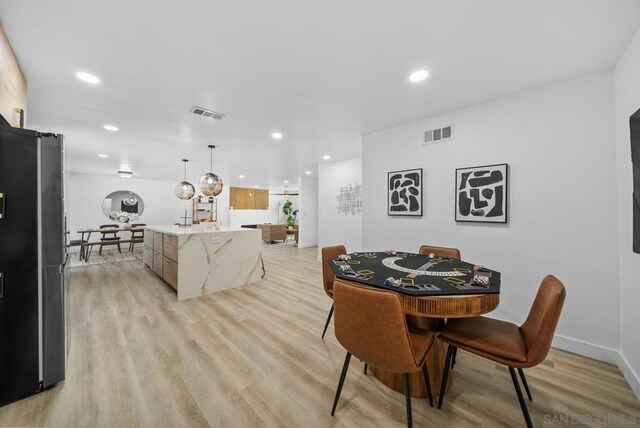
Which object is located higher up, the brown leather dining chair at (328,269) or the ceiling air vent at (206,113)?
the ceiling air vent at (206,113)

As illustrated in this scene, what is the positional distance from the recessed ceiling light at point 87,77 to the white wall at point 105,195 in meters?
6.84

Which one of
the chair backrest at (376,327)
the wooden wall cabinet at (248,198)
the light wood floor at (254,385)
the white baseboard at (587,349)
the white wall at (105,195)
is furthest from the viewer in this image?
the wooden wall cabinet at (248,198)

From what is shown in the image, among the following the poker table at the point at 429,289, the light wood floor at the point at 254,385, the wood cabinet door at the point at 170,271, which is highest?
the poker table at the point at 429,289

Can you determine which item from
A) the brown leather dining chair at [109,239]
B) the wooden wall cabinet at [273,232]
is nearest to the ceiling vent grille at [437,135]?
the wooden wall cabinet at [273,232]

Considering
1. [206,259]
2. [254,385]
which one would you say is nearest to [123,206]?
[206,259]

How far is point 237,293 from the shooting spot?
12.8 feet

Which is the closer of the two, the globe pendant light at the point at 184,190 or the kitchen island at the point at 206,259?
the kitchen island at the point at 206,259

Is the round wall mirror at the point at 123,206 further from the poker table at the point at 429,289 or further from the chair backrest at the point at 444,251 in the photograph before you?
the chair backrest at the point at 444,251

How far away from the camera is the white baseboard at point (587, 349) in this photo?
2.13 metres

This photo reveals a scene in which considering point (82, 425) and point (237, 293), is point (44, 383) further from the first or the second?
point (237, 293)

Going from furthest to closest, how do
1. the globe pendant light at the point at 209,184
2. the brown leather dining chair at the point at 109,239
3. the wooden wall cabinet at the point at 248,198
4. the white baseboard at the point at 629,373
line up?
the wooden wall cabinet at the point at 248,198 → the brown leather dining chair at the point at 109,239 → the globe pendant light at the point at 209,184 → the white baseboard at the point at 629,373

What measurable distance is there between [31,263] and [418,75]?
347cm

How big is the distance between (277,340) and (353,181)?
424cm

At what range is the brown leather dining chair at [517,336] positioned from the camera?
1308 millimetres
